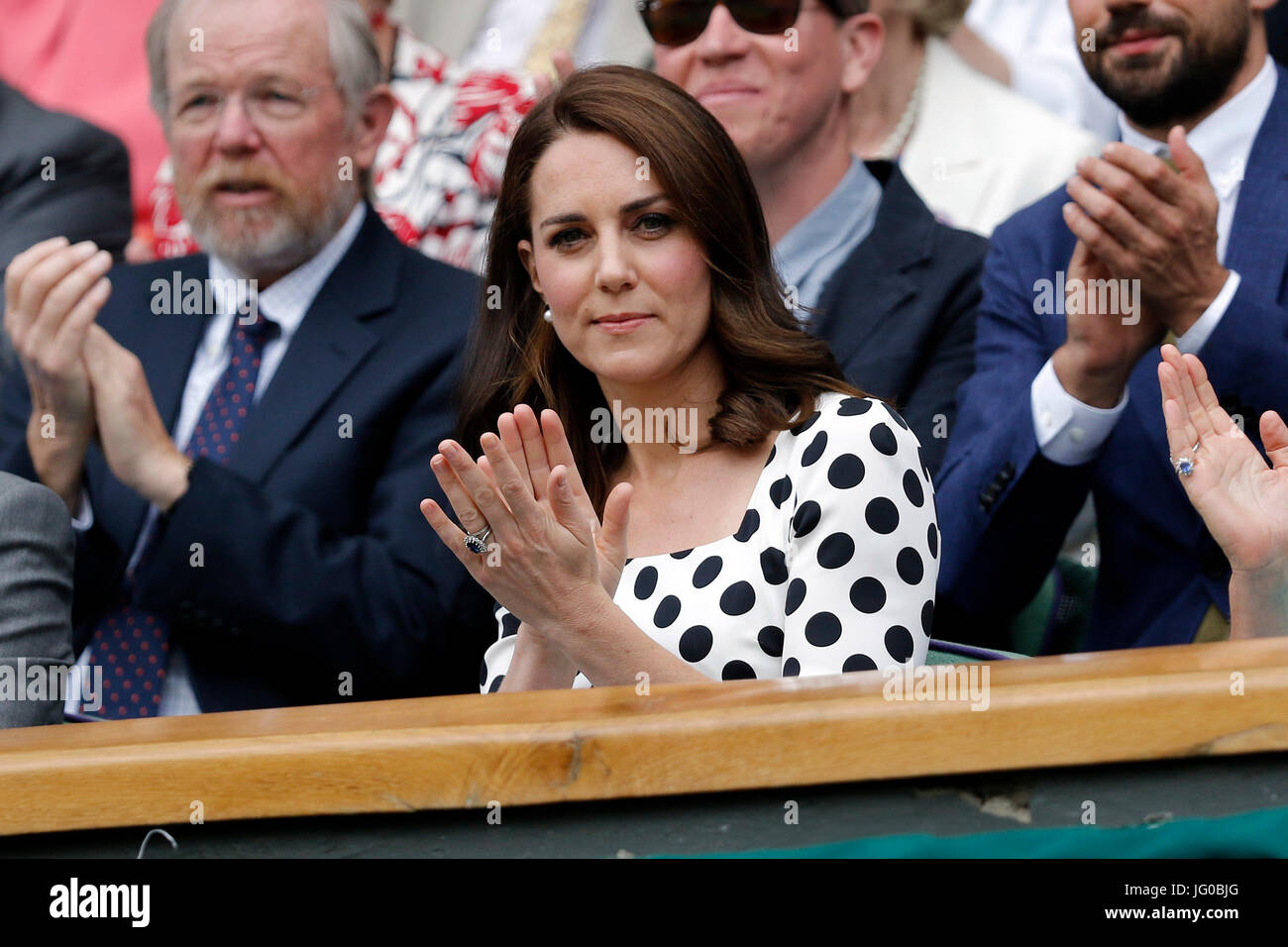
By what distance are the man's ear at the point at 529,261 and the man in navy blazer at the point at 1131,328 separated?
2.33ft

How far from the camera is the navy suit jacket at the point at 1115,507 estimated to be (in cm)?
254

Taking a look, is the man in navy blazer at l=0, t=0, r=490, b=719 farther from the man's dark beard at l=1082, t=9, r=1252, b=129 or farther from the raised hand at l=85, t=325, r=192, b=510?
the man's dark beard at l=1082, t=9, r=1252, b=129

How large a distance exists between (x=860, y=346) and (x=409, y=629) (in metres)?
0.86

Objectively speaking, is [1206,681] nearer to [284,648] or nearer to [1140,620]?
[1140,620]

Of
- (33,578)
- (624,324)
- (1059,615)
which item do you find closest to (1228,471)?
(1059,615)

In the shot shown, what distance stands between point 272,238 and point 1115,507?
5.01ft

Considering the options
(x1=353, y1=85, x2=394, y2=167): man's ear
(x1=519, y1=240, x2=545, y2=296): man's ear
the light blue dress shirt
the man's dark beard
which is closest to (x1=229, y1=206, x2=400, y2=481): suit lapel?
(x1=353, y1=85, x2=394, y2=167): man's ear

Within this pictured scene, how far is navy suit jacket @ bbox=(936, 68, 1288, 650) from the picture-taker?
8.33ft

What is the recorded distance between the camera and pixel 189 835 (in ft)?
4.66

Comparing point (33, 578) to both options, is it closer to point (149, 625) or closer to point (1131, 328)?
point (149, 625)

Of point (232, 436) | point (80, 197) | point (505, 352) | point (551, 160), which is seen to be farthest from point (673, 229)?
point (80, 197)

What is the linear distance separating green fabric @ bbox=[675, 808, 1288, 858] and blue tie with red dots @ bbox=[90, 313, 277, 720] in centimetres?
168

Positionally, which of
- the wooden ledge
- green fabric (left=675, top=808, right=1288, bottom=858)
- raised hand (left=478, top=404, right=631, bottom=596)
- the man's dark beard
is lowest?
green fabric (left=675, top=808, right=1288, bottom=858)

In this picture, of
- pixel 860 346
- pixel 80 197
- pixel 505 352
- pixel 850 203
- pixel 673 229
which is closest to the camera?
pixel 673 229
